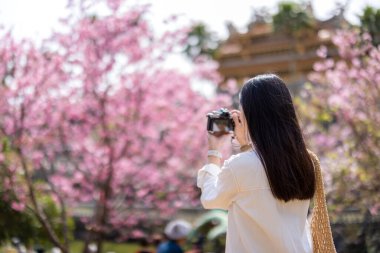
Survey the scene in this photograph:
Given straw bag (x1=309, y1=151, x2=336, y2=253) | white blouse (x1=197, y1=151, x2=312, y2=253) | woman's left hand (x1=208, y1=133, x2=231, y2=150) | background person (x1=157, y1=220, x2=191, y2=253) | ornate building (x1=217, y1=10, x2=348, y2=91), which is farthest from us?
ornate building (x1=217, y1=10, x2=348, y2=91)

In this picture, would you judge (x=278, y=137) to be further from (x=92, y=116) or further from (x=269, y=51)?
(x=269, y=51)

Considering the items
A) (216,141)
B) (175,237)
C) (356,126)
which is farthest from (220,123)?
(356,126)

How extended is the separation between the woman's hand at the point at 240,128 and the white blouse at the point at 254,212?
144 millimetres

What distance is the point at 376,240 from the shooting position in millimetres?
6297

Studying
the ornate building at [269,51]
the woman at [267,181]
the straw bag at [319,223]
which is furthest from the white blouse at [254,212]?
the ornate building at [269,51]

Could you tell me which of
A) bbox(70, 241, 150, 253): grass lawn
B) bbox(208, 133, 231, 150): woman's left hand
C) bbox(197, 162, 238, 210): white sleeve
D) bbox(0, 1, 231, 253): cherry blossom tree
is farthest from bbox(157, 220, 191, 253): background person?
bbox(70, 241, 150, 253): grass lawn

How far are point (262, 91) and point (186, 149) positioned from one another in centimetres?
888

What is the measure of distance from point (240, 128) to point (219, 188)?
0.29 meters

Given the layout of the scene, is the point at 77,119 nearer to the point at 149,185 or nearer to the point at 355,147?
the point at 149,185

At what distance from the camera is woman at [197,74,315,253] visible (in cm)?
195

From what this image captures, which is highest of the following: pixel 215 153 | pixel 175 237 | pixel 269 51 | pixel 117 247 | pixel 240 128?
pixel 269 51

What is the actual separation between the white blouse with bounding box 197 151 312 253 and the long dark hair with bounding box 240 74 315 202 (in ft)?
0.13

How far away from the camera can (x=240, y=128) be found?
7.14 ft

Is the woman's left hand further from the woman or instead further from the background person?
the background person
